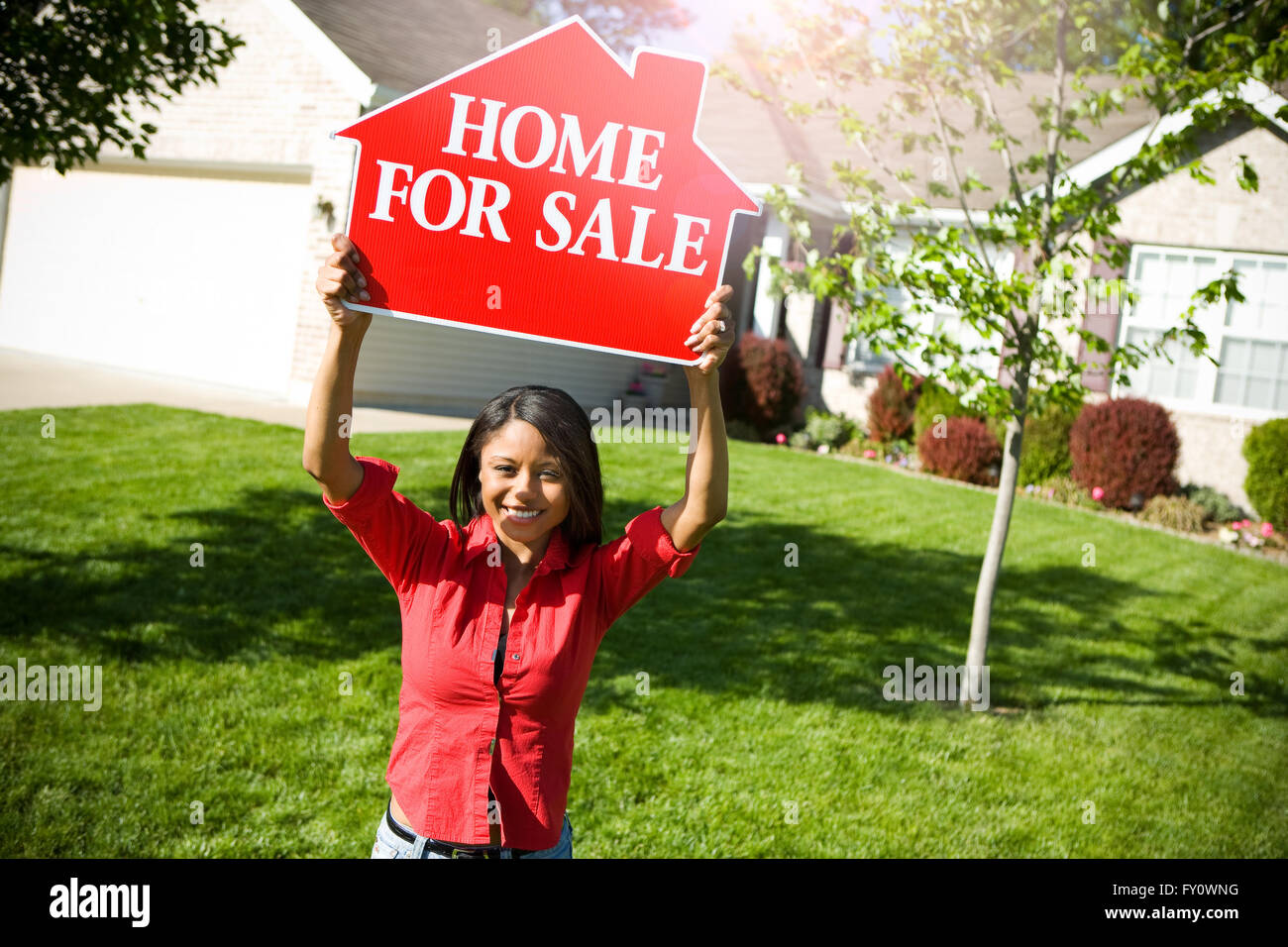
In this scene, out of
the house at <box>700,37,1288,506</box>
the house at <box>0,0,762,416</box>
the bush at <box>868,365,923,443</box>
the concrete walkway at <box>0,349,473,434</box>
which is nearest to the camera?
the concrete walkway at <box>0,349,473,434</box>

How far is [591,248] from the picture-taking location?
1.90 m

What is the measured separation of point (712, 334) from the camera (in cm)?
186

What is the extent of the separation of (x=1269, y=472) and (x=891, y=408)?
4.59 metres

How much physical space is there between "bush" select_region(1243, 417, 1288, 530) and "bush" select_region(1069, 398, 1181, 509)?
2.70ft

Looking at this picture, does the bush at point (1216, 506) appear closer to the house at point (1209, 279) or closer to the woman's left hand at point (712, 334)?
the house at point (1209, 279)

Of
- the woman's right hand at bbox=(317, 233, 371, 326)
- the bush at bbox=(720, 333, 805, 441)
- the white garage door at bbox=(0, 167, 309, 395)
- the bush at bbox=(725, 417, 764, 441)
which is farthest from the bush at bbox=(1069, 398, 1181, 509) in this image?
the woman's right hand at bbox=(317, 233, 371, 326)

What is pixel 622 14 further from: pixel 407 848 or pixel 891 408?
pixel 407 848

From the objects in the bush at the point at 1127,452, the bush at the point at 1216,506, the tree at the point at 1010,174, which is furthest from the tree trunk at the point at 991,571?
the bush at the point at 1216,506

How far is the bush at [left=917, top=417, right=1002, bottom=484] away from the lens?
12.6 meters

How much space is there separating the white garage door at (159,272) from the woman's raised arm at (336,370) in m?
11.4

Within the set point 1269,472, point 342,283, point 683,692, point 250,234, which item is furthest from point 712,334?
point 250,234

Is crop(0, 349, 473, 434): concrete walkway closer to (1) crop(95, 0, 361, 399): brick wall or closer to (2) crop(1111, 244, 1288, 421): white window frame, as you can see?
(1) crop(95, 0, 361, 399): brick wall

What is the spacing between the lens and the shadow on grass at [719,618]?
5.11 meters

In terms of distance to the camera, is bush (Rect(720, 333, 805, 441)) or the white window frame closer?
the white window frame
